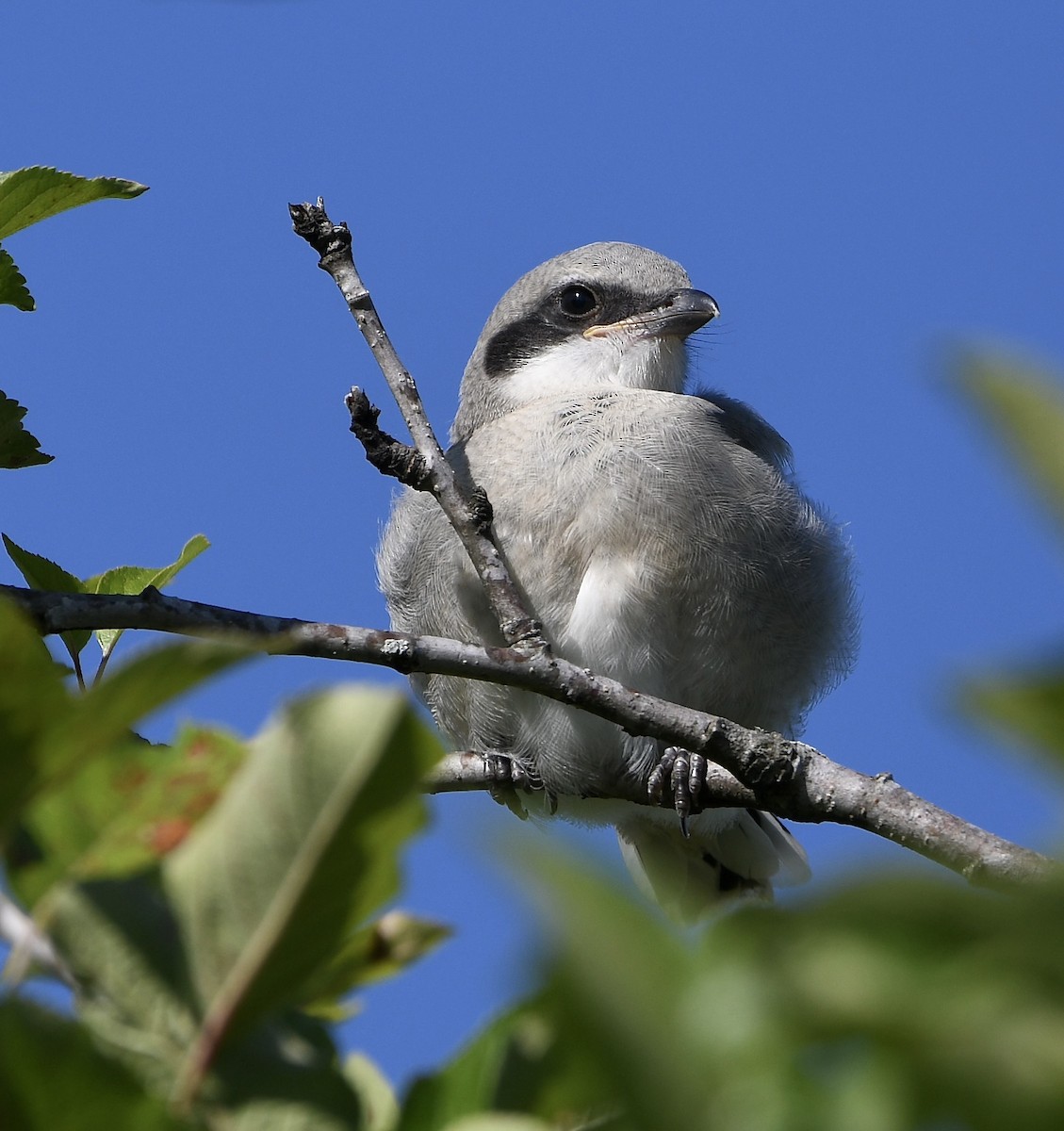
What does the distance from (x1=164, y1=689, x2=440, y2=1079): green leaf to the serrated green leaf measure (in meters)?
2.40

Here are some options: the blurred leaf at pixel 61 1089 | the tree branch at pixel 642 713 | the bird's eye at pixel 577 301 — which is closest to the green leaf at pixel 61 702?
the blurred leaf at pixel 61 1089

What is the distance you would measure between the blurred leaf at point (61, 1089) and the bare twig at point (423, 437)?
272cm

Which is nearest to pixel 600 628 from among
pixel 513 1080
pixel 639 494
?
pixel 639 494

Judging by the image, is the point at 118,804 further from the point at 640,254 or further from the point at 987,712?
the point at 640,254

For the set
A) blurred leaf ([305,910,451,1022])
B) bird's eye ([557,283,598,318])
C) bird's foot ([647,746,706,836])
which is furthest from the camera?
bird's eye ([557,283,598,318])

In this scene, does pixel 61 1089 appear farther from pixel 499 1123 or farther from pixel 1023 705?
pixel 1023 705

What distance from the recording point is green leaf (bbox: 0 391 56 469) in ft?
10.3

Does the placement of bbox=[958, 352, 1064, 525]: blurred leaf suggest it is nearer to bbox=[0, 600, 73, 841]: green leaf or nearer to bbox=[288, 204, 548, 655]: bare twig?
bbox=[0, 600, 73, 841]: green leaf

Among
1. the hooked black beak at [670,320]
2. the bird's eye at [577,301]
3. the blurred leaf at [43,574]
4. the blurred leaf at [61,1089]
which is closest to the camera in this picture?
the blurred leaf at [61,1089]

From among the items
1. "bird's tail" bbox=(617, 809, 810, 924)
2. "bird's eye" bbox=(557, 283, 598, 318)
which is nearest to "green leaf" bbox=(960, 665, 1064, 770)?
"bird's tail" bbox=(617, 809, 810, 924)

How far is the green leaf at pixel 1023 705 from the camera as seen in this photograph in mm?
581

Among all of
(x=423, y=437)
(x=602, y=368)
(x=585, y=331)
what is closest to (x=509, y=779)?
(x=423, y=437)

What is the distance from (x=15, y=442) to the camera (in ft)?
10.5

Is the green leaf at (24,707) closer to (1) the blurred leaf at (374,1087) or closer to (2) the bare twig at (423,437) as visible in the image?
(1) the blurred leaf at (374,1087)
